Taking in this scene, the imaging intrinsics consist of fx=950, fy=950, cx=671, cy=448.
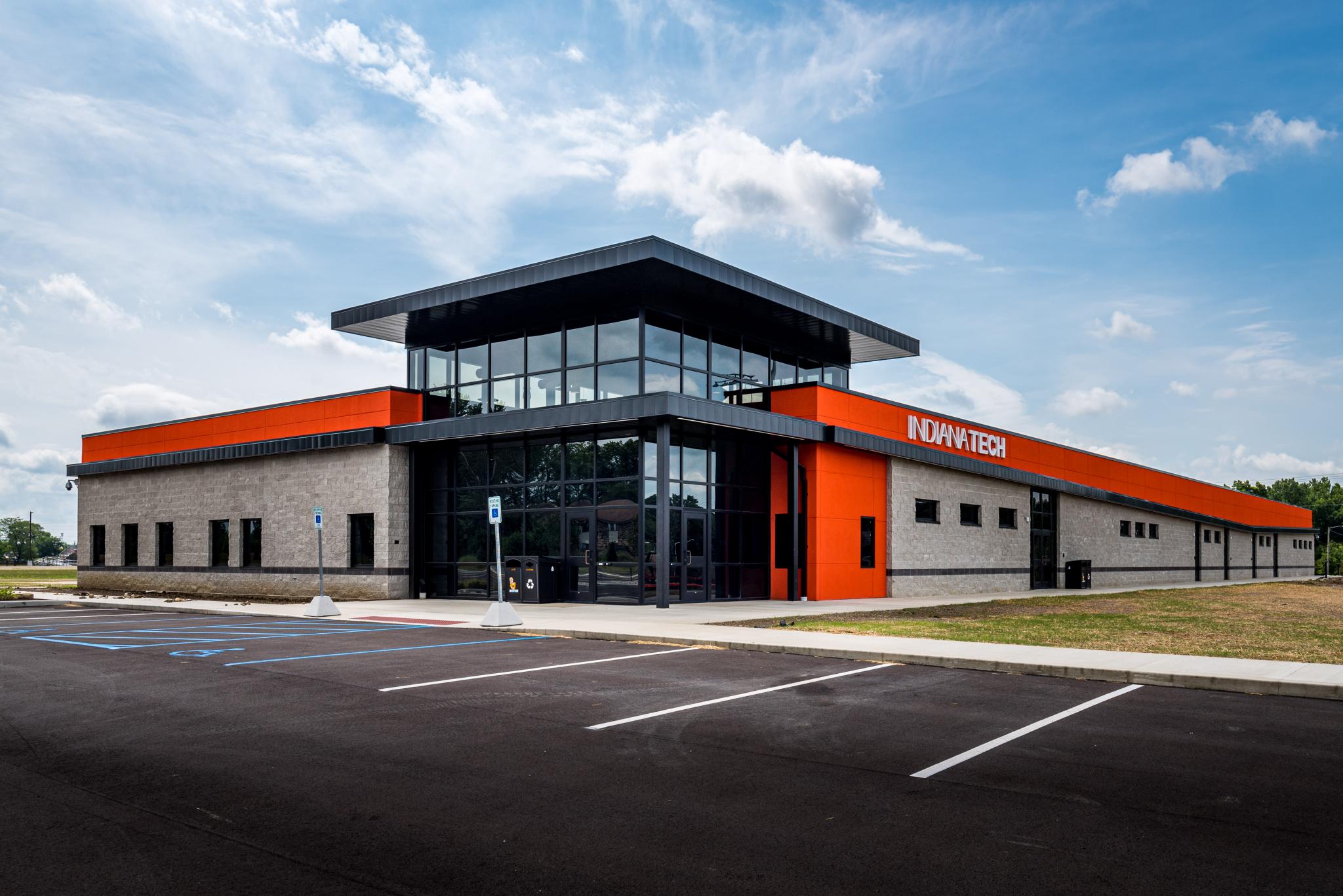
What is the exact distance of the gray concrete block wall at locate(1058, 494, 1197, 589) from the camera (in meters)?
39.2

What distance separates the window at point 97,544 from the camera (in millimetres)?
36750

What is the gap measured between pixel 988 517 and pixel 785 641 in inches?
848

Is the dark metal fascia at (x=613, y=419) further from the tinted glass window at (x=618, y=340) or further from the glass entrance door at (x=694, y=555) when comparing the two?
the glass entrance door at (x=694, y=555)

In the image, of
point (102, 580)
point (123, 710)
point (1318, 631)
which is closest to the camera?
point (123, 710)

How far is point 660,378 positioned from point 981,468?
13573 mm

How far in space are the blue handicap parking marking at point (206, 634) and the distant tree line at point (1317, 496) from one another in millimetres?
126441

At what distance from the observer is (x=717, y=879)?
4.70 m

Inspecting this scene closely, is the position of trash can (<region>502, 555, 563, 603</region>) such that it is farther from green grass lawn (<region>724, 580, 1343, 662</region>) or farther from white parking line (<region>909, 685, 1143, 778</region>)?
white parking line (<region>909, 685, 1143, 778</region>)

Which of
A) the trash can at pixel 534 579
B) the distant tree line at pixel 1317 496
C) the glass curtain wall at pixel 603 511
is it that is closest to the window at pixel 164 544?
the glass curtain wall at pixel 603 511

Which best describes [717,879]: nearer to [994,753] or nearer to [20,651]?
[994,753]

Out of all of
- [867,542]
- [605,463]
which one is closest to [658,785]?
[605,463]

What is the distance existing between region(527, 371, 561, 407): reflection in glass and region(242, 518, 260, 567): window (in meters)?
11.3

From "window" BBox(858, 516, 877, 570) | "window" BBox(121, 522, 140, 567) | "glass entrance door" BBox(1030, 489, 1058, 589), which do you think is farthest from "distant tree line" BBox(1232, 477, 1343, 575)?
"window" BBox(121, 522, 140, 567)

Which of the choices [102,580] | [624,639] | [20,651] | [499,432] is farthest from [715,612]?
[102,580]
